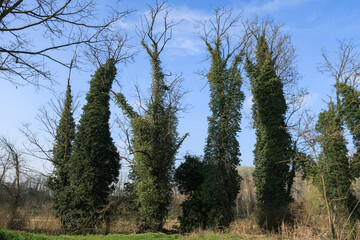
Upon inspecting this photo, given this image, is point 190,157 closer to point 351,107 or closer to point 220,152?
point 220,152

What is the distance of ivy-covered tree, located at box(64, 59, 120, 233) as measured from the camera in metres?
16.0

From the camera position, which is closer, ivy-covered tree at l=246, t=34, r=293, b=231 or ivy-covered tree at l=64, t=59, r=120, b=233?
ivy-covered tree at l=64, t=59, r=120, b=233

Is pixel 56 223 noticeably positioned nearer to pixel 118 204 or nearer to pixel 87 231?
pixel 87 231

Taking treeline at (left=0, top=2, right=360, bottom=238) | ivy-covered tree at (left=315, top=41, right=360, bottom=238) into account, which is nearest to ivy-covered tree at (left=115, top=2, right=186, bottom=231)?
treeline at (left=0, top=2, right=360, bottom=238)

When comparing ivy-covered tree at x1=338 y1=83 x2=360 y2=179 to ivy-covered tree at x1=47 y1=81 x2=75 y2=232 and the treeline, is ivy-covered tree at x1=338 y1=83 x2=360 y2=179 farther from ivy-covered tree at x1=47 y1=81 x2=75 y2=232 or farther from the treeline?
ivy-covered tree at x1=47 y1=81 x2=75 y2=232

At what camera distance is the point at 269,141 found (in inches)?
756

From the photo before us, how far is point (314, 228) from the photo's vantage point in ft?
41.4

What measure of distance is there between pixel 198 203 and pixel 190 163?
2703 millimetres

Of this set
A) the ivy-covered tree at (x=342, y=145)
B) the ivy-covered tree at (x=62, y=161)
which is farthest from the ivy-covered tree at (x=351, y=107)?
the ivy-covered tree at (x=62, y=161)

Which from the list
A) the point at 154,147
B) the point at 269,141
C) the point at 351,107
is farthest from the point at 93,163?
the point at 351,107

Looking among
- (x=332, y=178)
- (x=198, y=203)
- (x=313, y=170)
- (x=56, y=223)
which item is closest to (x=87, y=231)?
(x=56, y=223)

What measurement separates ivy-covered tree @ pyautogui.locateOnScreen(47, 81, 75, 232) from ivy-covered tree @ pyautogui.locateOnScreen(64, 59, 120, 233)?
0.57 meters

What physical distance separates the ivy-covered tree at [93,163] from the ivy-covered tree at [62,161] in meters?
0.57

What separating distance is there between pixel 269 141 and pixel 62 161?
1360 centimetres
